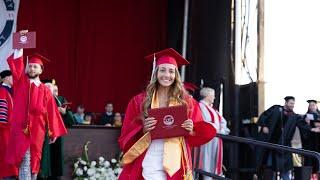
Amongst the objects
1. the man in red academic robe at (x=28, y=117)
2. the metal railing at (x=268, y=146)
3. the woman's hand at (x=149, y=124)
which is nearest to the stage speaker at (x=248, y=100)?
the metal railing at (x=268, y=146)

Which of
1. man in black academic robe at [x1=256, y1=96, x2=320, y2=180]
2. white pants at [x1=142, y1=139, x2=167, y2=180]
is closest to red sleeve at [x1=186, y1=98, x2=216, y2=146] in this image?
white pants at [x1=142, y1=139, x2=167, y2=180]

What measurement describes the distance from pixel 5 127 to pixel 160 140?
11.7 feet

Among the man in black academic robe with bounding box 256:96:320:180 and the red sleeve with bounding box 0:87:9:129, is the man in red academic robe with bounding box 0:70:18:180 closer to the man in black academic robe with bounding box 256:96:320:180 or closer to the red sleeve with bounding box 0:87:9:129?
the red sleeve with bounding box 0:87:9:129

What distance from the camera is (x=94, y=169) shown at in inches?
363

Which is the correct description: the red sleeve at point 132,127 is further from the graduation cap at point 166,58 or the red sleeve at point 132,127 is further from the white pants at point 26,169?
the white pants at point 26,169

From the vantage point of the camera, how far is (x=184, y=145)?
5348 millimetres

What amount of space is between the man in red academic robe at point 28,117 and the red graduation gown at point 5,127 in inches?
13.3

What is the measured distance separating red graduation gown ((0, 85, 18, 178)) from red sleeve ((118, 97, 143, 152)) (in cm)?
271

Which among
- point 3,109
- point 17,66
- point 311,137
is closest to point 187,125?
point 17,66

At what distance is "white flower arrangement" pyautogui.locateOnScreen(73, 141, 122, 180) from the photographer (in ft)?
30.1

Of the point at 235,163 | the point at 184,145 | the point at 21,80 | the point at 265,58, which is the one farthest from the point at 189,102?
the point at 265,58

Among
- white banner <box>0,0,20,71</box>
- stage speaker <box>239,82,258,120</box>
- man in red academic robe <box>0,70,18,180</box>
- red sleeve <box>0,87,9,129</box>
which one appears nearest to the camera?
man in red academic robe <box>0,70,18,180</box>

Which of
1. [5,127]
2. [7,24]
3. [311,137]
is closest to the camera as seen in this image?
[5,127]

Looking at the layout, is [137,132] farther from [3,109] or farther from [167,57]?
[3,109]
